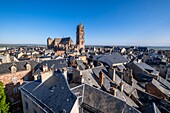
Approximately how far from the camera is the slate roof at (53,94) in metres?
13.1

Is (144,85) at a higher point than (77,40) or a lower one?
lower

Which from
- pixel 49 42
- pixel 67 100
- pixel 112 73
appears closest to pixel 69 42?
pixel 49 42

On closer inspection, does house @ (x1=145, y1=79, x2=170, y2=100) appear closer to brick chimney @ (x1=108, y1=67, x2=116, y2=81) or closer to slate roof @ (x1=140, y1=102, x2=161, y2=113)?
brick chimney @ (x1=108, y1=67, x2=116, y2=81)

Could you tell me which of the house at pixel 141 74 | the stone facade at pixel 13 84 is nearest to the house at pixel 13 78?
the stone facade at pixel 13 84

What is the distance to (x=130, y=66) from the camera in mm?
36031

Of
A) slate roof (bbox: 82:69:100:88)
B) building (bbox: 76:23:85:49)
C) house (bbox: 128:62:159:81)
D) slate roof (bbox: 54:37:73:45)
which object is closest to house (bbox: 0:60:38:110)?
slate roof (bbox: 82:69:100:88)

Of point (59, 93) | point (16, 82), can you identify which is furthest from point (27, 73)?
point (59, 93)

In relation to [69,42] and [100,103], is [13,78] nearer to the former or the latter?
[100,103]

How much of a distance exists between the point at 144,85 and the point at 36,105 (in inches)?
920

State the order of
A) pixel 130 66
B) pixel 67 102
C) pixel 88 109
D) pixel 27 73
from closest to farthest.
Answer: pixel 67 102, pixel 88 109, pixel 27 73, pixel 130 66

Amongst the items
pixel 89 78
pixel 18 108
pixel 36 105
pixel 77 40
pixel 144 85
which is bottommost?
pixel 18 108

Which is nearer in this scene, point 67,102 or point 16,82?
point 67,102

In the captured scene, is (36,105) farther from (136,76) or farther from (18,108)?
(136,76)

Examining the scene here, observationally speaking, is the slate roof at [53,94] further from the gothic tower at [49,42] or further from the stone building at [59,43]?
the gothic tower at [49,42]
